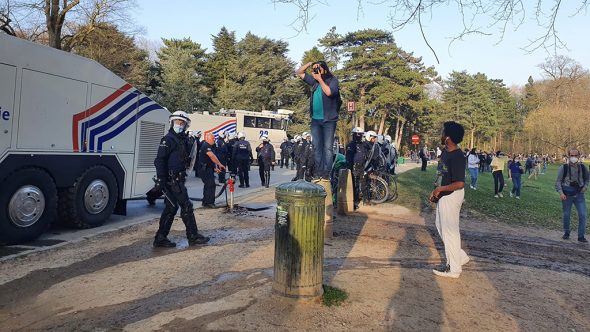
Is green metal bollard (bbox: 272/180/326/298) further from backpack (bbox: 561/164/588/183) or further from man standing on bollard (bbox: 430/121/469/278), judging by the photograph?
backpack (bbox: 561/164/588/183)

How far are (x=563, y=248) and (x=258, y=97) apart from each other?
43.9 m

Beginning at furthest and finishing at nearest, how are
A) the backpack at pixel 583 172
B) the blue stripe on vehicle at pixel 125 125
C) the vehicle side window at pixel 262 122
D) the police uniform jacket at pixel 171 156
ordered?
the vehicle side window at pixel 262 122 < the backpack at pixel 583 172 < the blue stripe on vehicle at pixel 125 125 < the police uniform jacket at pixel 171 156

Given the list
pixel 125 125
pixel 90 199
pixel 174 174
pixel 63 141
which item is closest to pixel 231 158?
pixel 125 125

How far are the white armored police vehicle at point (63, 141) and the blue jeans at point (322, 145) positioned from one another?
4.30 m

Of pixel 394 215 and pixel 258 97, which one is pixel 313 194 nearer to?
pixel 394 215

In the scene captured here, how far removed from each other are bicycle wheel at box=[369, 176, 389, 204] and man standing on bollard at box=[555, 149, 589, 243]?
4.23 metres

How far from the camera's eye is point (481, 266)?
268 inches

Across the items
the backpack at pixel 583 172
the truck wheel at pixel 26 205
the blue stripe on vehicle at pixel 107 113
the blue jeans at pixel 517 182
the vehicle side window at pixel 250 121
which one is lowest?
the truck wheel at pixel 26 205

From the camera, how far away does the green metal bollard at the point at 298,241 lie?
4539 mm

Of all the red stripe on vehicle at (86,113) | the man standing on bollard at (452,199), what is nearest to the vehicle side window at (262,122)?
the red stripe on vehicle at (86,113)

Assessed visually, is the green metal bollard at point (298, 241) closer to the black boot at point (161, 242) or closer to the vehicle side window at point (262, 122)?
the black boot at point (161, 242)

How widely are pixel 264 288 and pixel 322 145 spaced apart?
292cm

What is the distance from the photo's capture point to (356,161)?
1204cm

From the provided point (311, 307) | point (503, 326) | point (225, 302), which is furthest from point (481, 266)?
point (225, 302)
